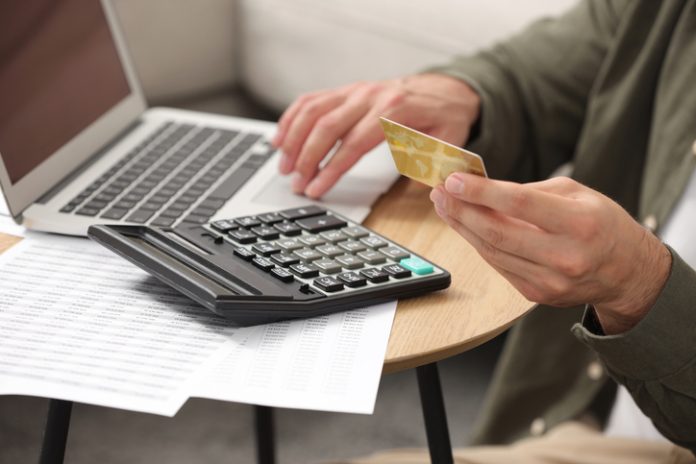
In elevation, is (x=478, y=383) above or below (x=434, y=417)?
below

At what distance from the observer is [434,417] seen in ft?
2.48

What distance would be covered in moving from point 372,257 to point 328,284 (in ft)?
0.18

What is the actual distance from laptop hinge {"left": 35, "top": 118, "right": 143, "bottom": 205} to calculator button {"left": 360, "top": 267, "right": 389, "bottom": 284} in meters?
0.29

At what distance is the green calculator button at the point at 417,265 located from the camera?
2.21 feet

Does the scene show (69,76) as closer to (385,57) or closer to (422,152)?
(422,152)

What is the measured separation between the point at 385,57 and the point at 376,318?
98 centimetres

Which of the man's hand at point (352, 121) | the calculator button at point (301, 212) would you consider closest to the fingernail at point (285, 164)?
the man's hand at point (352, 121)

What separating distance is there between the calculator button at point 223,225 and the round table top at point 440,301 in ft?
0.45

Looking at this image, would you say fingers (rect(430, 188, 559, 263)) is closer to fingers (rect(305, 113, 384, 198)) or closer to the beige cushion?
fingers (rect(305, 113, 384, 198))

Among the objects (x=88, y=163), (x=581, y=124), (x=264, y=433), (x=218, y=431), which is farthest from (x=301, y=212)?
(x=218, y=431)

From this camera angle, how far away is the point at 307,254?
674 millimetres

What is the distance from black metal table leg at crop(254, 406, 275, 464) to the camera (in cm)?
105

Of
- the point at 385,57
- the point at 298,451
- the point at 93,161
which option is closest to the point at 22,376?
the point at 93,161

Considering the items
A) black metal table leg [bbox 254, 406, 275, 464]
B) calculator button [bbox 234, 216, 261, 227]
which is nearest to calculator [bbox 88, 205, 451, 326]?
calculator button [bbox 234, 216, 261, 227]
